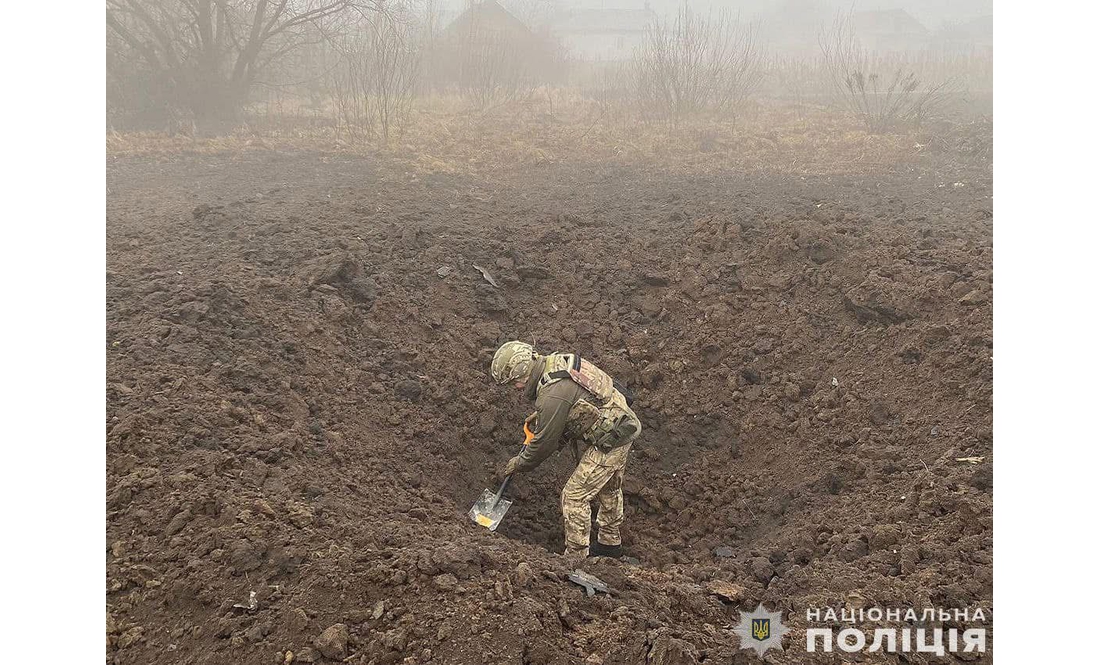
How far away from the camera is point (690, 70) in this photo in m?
13.4

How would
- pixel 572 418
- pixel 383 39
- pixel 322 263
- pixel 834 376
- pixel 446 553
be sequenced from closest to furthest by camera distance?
pixel 446 553
pixel 572 418
pixel 834 376
pixel 322 263
pixel 383 39

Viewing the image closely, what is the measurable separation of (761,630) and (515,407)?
2.90 metres

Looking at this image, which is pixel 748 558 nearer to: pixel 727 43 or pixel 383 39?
pixel 383 39

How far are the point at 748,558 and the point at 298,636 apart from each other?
218 cm

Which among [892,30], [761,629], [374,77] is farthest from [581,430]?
[892,30]

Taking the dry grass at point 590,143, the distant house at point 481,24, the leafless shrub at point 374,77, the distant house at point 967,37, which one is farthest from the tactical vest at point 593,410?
the distant house at point 967,37

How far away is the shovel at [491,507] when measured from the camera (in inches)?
168

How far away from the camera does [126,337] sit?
15.0 feet

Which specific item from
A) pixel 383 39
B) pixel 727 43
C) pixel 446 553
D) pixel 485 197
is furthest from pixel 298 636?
pixel 727 43

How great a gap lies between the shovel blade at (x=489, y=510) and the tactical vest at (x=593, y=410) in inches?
25.7

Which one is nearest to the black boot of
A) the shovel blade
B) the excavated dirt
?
the excavated dirt

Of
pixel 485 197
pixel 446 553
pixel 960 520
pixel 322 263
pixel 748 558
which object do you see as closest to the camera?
pixel 446 553

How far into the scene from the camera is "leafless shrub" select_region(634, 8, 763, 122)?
13.4 m

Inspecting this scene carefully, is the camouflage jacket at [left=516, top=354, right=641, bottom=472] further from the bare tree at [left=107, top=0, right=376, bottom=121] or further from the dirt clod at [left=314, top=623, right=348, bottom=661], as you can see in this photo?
the bare tree at [left=107, top=0, right=376, bottom=121]
